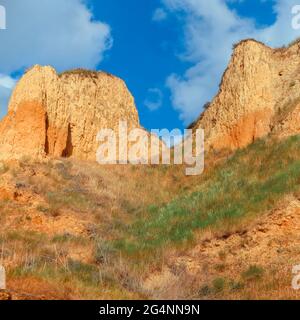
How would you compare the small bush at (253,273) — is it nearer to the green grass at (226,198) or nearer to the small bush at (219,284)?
the small bush at (219,284)

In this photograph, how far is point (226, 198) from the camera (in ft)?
65.2

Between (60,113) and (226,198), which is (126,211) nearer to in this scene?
(226,198)

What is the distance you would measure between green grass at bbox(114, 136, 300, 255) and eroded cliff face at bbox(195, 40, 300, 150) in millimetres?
1938

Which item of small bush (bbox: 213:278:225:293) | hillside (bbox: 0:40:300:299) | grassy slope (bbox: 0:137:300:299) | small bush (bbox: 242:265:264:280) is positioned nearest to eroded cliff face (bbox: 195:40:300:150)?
hillside (bbox: 0:40:300:299)

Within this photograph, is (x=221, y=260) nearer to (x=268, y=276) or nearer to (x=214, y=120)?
(x=268, y=276)

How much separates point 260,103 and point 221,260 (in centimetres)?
1385

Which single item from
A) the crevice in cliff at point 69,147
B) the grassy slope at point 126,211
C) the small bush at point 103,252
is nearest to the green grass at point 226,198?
the grassy slope at point 126,211

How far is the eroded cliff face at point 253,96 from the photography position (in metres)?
26.6

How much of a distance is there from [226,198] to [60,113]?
39.0 ft

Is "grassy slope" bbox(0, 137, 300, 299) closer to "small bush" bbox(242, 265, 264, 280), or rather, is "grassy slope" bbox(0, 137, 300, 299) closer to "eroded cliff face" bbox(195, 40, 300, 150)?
"eroded cliff face" bbox(195, 40, 300, 150)

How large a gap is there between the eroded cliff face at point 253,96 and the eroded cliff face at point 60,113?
6507 mm

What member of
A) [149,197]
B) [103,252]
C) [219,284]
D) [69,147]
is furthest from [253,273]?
[69,147]

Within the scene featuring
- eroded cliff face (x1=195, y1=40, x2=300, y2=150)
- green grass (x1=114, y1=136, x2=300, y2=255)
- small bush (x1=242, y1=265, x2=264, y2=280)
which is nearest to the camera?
small bush (x1=242, y1=265, x2=264, y2=280)

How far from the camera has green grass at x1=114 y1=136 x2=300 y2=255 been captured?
1730 cm
